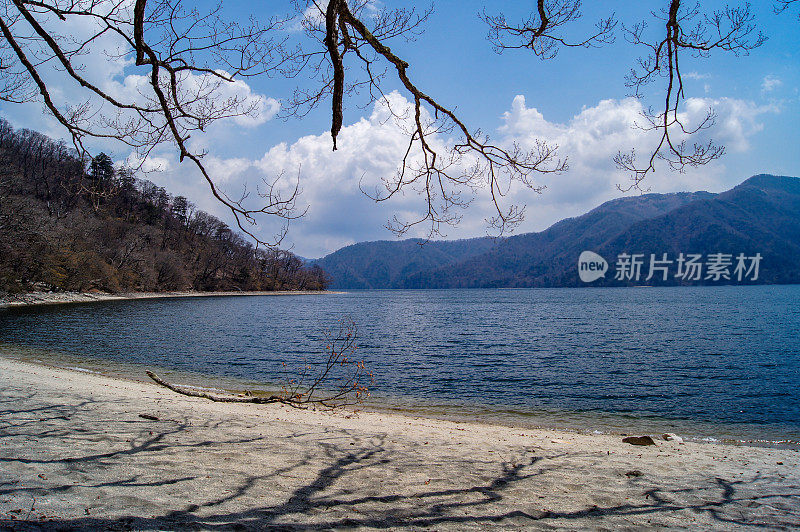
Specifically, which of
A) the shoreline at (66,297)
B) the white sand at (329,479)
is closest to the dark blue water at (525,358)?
the white sand at (329,479)

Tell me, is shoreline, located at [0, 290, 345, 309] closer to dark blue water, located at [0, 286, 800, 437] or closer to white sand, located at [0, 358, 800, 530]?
dark blue water, located at [0, 286, 800, 437]

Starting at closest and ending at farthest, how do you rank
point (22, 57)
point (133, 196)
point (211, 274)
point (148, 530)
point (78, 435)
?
point (148, 530), point (22, 57), point (78, 435), point (133, 196), point (211, 274)

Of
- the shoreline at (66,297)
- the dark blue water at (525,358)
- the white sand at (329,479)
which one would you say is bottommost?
the shoreline at (66,297)

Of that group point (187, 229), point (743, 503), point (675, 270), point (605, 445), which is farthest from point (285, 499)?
point (675, 270)

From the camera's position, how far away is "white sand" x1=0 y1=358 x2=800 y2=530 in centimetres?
396

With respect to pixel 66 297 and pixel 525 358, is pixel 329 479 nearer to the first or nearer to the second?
pixel 525 358

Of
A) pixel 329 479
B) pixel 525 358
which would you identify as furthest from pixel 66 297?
pixel 329 479

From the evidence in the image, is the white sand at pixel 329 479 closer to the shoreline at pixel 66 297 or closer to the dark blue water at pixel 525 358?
the dark blue water at pixel 525 358

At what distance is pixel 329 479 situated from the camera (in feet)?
17.0

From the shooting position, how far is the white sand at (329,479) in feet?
13.0

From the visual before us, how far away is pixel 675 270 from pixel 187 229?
194315mm

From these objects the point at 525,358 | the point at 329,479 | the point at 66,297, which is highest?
the point at 329,479

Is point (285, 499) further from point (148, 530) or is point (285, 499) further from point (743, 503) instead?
point (743, 503)

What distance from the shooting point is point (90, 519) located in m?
3.49
